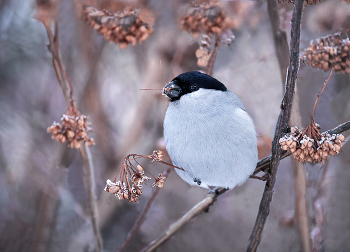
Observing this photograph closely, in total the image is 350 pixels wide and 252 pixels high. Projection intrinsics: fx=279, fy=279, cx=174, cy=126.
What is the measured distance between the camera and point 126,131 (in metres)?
0.81

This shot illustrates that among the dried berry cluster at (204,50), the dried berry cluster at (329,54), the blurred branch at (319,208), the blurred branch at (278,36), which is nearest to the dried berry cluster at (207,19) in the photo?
the dried berry cluster at (204,50)

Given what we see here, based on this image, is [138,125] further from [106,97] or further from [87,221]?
[87,221]

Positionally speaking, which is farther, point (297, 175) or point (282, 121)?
point (297, 175)

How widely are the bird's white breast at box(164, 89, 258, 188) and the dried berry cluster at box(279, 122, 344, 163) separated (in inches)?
4.0

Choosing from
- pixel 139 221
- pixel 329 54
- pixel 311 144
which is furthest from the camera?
pixel 139 221

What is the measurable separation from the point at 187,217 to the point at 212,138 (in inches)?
10.5

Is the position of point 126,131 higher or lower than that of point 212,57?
lower

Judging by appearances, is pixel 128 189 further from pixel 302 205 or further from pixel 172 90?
pixel 302 205

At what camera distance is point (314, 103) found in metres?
0.69

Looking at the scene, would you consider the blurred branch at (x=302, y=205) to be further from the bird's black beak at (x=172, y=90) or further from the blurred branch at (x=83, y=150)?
the blurred branch at (x=83, y=150)

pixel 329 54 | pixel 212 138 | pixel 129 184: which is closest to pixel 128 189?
pixel 129 184

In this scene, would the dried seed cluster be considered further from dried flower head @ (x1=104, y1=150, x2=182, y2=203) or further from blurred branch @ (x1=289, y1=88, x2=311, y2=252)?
blurred branch @ (x1=289, y1=88, x2=311, y2=252)

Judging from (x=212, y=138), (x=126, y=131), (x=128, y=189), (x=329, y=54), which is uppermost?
(x=329, y=54)

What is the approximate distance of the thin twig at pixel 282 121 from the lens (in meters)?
0.45
